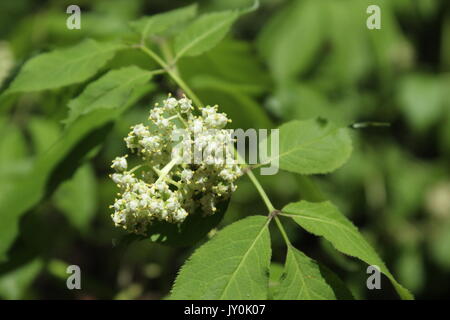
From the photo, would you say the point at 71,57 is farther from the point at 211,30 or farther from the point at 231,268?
the point at 231,268

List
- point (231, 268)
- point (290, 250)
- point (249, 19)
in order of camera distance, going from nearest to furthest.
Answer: point (231, 268), point (290, 250), point (249, 19)

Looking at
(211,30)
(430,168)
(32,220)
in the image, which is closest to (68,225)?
(32,220)

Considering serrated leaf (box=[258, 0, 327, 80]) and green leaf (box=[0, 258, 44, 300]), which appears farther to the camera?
serrated leaf (box=[258, 0, 327, 80])

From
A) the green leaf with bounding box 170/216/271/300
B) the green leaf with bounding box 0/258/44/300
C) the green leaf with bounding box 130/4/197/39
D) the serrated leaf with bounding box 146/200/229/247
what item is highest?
the green leaf with bounding box 130/4/197/39

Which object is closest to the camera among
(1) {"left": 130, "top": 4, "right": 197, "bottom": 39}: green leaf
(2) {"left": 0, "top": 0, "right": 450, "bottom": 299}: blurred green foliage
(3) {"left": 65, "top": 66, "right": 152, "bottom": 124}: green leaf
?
(3) {"left": 65, "top": 66, "right": 152, "bottom": 124}: green leaf

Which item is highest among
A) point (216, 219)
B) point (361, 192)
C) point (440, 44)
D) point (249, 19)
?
point (249, 19)

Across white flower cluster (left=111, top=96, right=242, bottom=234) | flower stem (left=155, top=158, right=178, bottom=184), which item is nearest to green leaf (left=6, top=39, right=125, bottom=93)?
white flower cluster (left=111, top=96, right=242, bottom=234)

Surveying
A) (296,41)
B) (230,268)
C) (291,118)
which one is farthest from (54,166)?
(296,41)

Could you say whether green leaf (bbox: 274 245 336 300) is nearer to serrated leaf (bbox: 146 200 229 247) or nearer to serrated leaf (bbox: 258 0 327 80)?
serrated leaf (bbox: 146 200 229 247)
